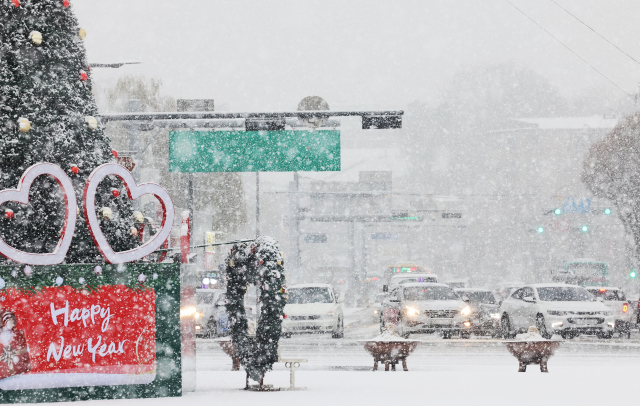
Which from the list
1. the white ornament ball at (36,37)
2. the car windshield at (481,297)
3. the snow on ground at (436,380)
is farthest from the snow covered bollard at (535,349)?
the car windshield at (481,297)

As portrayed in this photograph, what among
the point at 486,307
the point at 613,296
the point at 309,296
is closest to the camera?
the point at 309,296

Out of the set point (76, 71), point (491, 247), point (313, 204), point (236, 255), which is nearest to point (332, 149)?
point (236, 255)

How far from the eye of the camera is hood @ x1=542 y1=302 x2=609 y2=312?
21.5 metres

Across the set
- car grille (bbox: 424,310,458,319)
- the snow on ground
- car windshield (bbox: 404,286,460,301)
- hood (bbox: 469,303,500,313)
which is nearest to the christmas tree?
the snow on ground

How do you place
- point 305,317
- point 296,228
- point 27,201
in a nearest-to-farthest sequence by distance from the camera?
point 27,201 < point 305,317 < point 296,228

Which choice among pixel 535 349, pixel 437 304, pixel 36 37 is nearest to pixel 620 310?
pixel 437 304

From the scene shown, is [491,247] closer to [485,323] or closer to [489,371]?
[485,323]

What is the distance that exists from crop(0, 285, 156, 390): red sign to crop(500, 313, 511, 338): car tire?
1483cm

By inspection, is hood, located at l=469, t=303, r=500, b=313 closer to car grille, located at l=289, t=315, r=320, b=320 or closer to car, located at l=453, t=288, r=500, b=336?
car, located at l=453, t=288, r=500, b=336

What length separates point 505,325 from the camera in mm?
23453

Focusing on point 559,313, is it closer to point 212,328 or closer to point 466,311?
point 466,311

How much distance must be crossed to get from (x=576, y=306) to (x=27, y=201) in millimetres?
16032

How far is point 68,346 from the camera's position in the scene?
10180 millimetres

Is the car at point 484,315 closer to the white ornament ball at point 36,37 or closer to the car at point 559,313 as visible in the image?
the car at point 559,313
